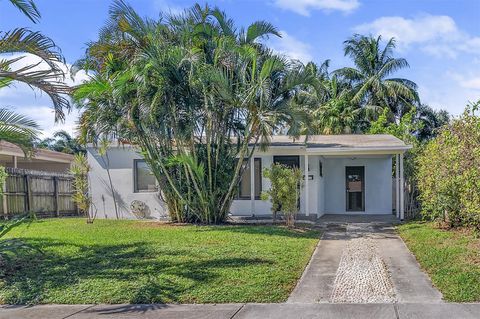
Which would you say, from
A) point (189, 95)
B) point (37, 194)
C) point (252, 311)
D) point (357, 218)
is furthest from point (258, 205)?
point (252, 311)

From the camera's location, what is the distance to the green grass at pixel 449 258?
627cm

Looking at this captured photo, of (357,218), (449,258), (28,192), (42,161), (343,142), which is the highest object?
(343,142)

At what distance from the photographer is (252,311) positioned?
5.71 metres

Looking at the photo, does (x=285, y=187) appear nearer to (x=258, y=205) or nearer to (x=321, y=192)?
(x=258, y=205)

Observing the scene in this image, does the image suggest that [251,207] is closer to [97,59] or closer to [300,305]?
[97,59]

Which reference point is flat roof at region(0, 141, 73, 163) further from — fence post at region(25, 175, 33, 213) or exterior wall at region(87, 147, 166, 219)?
exterior wall at region(87, 147, 166, 219)

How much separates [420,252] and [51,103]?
7.31m

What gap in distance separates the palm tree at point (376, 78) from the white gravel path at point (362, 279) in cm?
2120

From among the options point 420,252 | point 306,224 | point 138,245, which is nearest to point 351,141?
point 306,224

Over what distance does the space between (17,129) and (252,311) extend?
16.9ft

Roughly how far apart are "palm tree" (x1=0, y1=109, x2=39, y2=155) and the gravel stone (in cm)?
563

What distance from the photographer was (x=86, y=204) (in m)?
16.2

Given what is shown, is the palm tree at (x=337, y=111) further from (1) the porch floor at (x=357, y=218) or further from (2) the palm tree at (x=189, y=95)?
(2) the palm tree at (x=189, y=95)

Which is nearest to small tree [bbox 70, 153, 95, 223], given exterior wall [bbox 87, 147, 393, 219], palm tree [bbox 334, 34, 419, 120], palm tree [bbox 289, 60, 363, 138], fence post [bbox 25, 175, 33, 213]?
exterior wall [bbox 87, 147, 393, 219]
